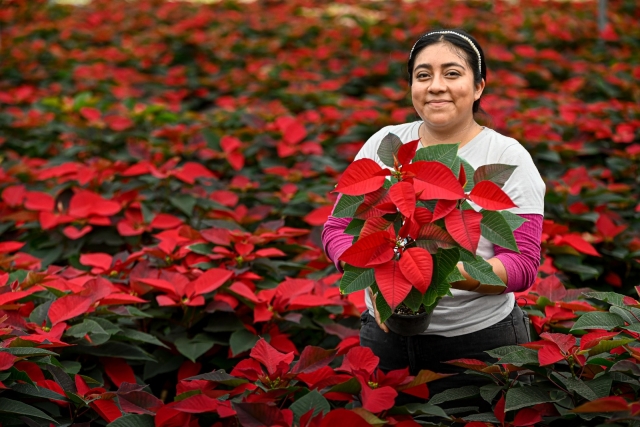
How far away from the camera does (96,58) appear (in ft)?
19.6

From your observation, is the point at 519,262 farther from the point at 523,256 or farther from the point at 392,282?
the point at 392,282

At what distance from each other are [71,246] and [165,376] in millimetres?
755

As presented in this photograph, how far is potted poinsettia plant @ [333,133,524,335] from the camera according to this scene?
136cm

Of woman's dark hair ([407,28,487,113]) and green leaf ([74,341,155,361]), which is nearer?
woman's dark hair ([407,28,487,113])

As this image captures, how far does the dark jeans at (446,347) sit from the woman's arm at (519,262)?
13 cm

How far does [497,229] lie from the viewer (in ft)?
4.73

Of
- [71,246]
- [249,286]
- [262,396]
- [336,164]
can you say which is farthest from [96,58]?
[262,396]

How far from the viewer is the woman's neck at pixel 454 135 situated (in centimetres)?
179

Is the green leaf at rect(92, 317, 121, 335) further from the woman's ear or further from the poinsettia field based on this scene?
the woman's ear

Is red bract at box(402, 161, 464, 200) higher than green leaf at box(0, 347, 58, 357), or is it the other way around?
red bract at box(402, 161, 464, 200)

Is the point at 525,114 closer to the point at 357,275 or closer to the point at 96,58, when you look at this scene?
the point at 357,275

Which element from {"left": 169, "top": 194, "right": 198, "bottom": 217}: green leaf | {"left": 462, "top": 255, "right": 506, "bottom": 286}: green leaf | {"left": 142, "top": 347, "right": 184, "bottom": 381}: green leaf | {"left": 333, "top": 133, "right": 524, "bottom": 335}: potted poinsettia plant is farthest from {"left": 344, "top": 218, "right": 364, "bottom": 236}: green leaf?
{"left": 169, "top": 194, "right": 198, "bottom": 217}: green leaf

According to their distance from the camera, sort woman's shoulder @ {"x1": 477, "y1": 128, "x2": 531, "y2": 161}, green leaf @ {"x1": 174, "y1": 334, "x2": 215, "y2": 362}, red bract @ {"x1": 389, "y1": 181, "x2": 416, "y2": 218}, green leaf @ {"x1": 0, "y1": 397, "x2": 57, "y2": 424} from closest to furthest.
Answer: red bract @ {"x1": 389, "y1": 181, "x2": 416, "y2": 218} < green leaf @ {"x1": 0, "y1": 397, "x2": 57, "y2": 424} < woman's shoulder @ {"x1": 477, "y1": 128, "x2": 531, "y2": 161} < green leaf @ {"x1": 174, "y1": 334, "x2": 215, "y2": 362}

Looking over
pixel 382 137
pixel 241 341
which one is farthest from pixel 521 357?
pixel 241 341
